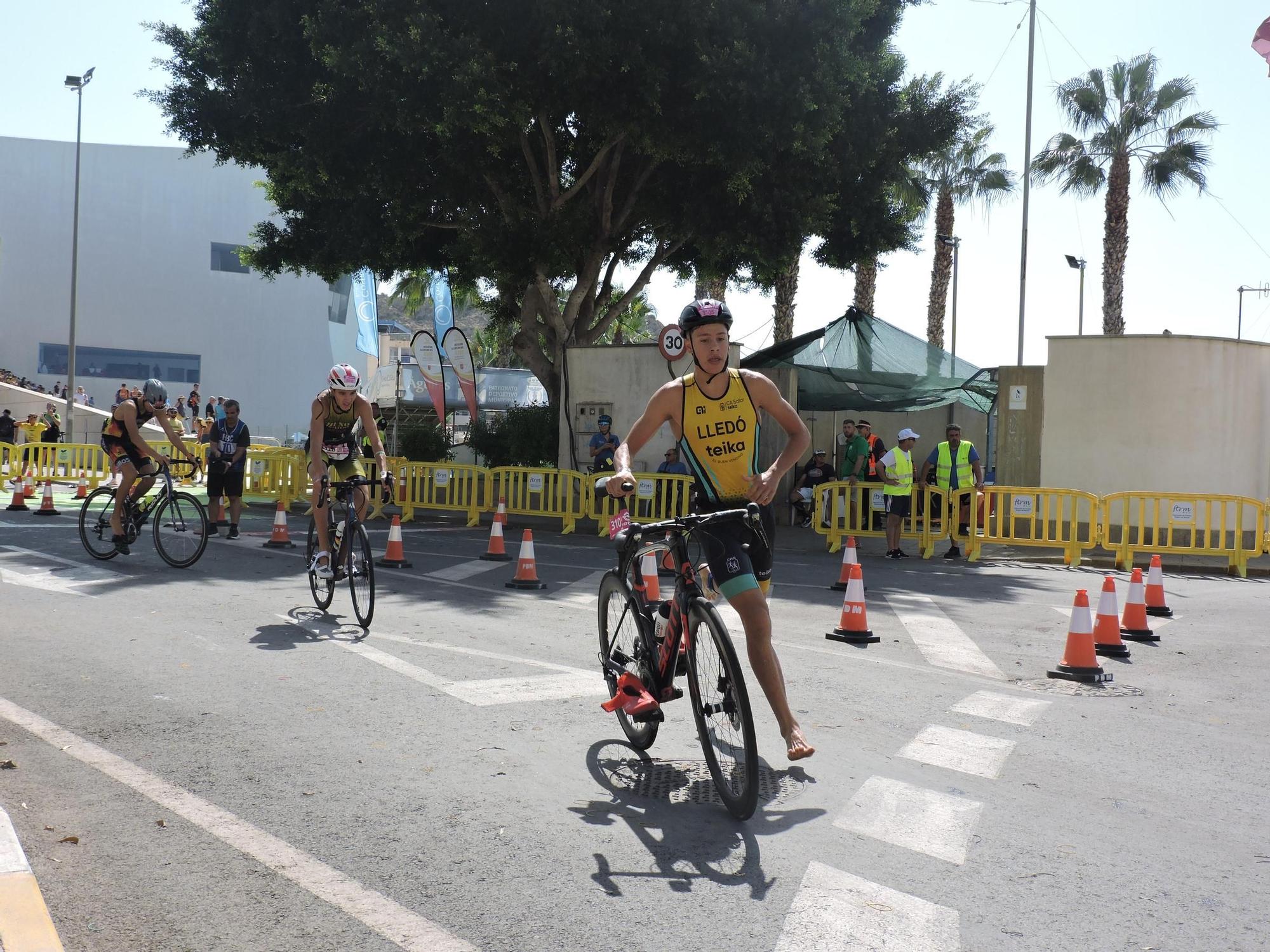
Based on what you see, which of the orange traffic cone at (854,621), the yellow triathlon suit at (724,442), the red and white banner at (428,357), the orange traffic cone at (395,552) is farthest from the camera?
the red and white banner at (428,357)

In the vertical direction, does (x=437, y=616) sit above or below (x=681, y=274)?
below

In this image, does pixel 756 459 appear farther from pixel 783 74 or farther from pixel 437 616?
pixel 783 74

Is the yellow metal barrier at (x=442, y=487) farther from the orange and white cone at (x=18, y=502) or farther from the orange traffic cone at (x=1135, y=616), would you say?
the orange traffic cone at (x=1135, y=616)

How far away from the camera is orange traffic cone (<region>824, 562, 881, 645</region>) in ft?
30.4

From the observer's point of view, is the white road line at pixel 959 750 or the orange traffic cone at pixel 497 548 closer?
the white road line at pixel 959 750

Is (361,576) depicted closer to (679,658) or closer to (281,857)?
(679,658)

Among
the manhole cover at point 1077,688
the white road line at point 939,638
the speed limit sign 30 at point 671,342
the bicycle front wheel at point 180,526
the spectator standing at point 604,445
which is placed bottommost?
the manhole cover at point 1077,688

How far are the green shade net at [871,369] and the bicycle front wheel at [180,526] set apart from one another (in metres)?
11.8

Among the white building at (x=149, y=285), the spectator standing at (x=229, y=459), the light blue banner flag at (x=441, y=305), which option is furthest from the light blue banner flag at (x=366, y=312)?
the spectator standing at (x=229, y=459)

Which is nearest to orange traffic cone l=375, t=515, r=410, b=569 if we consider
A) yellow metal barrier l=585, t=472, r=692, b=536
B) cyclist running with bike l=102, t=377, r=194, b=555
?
cyclist running with bike l=102, t=377, r=194, b=555

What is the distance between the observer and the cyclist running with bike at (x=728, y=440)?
201 inches

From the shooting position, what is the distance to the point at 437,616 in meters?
9.81

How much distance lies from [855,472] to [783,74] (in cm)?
672

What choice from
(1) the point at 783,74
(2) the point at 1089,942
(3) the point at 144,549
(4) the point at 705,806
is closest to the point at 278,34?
(1) the point at 783,74
